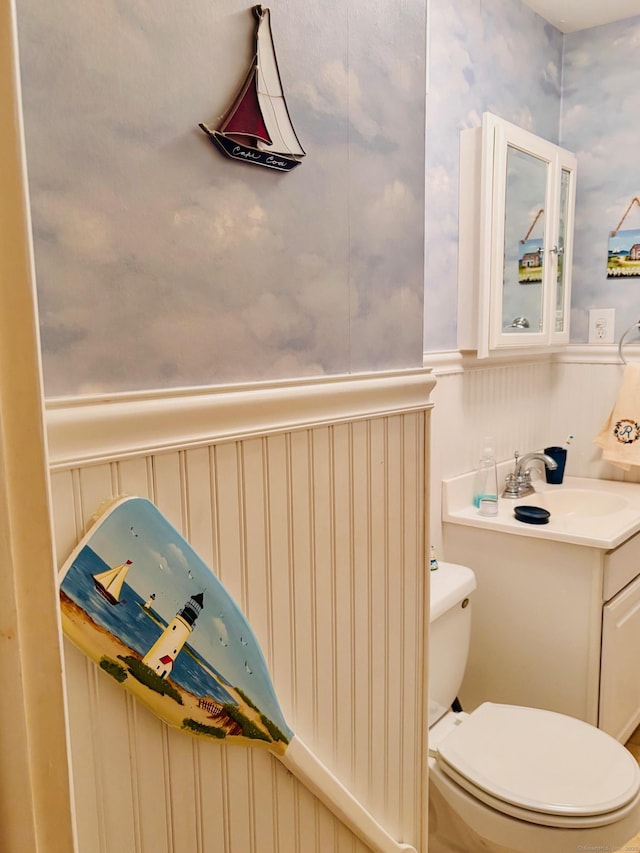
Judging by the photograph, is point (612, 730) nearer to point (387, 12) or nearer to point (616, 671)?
point (616, 671)

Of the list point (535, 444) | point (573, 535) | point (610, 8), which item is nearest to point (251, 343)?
point (573, 535)

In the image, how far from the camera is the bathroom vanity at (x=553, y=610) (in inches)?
75.7

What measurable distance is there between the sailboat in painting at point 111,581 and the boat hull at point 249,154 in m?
0.45

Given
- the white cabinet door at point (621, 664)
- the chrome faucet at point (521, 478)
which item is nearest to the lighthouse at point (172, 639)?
the white cabinet door at point (621, 664)

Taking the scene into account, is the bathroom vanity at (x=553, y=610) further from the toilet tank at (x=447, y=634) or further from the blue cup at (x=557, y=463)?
the blue cup at (x=557, y=463)

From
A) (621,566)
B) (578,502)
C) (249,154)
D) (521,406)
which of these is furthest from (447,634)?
(249,154)

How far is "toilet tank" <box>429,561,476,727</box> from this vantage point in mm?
1694

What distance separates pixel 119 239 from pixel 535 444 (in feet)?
7.43

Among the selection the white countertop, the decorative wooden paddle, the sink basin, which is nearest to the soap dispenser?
the white countertop

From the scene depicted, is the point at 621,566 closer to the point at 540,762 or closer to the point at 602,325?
the point at 540,762

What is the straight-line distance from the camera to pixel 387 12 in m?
0.95

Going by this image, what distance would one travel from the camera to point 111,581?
26.9 inches

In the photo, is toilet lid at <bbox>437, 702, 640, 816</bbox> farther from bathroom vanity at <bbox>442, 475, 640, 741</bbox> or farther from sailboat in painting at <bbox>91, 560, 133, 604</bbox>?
sailboat in painting at <bbox>91, 560, 133, 604</bbox>

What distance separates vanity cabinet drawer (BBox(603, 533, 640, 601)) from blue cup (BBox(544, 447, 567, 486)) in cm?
50
